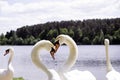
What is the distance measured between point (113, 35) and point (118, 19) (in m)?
7.72

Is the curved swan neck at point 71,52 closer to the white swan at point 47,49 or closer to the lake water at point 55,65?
the white swan at point 47,49

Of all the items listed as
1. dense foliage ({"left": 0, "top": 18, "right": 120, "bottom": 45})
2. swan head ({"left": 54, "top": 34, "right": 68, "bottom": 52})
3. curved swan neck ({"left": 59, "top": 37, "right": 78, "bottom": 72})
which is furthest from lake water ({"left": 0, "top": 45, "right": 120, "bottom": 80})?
dense foliage ({"left": 0, "top": 18, "right": 120, "bottom": 45})

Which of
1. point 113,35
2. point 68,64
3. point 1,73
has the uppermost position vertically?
point 68,64

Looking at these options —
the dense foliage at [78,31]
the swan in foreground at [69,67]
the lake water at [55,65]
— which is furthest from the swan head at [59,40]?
the dense foliage at [78,31]

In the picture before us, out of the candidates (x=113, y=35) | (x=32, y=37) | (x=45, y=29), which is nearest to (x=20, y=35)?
(x=32, y=37)

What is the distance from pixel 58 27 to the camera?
74.8m

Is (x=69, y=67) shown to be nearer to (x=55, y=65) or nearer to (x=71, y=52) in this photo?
(x=71, y=52)

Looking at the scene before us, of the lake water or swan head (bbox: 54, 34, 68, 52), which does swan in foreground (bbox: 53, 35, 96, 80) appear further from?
the lake water

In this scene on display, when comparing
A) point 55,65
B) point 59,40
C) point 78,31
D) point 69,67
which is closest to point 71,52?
point 69,67

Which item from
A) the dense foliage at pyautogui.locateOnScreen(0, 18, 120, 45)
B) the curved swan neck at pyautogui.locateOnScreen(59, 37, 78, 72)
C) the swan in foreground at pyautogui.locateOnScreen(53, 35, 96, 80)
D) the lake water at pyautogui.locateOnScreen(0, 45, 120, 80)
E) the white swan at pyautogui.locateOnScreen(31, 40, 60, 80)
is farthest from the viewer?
the dense foliage at pyautogui.locateOnScreen(0, 18, 120, 45)

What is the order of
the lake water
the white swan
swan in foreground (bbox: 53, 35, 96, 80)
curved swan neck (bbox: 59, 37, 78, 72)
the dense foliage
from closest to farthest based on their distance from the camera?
the white swan, swan in foreground (bbox: 53, 35, 96, 80), curved swan neck (bbox: 59, 37, 78, 72), the lake water, the dense foliage

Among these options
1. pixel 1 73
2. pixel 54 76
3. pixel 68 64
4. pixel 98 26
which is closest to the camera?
pixel 54 76

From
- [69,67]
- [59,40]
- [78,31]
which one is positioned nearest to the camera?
[59,40]

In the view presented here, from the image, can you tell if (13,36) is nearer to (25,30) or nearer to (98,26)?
(25,30)
